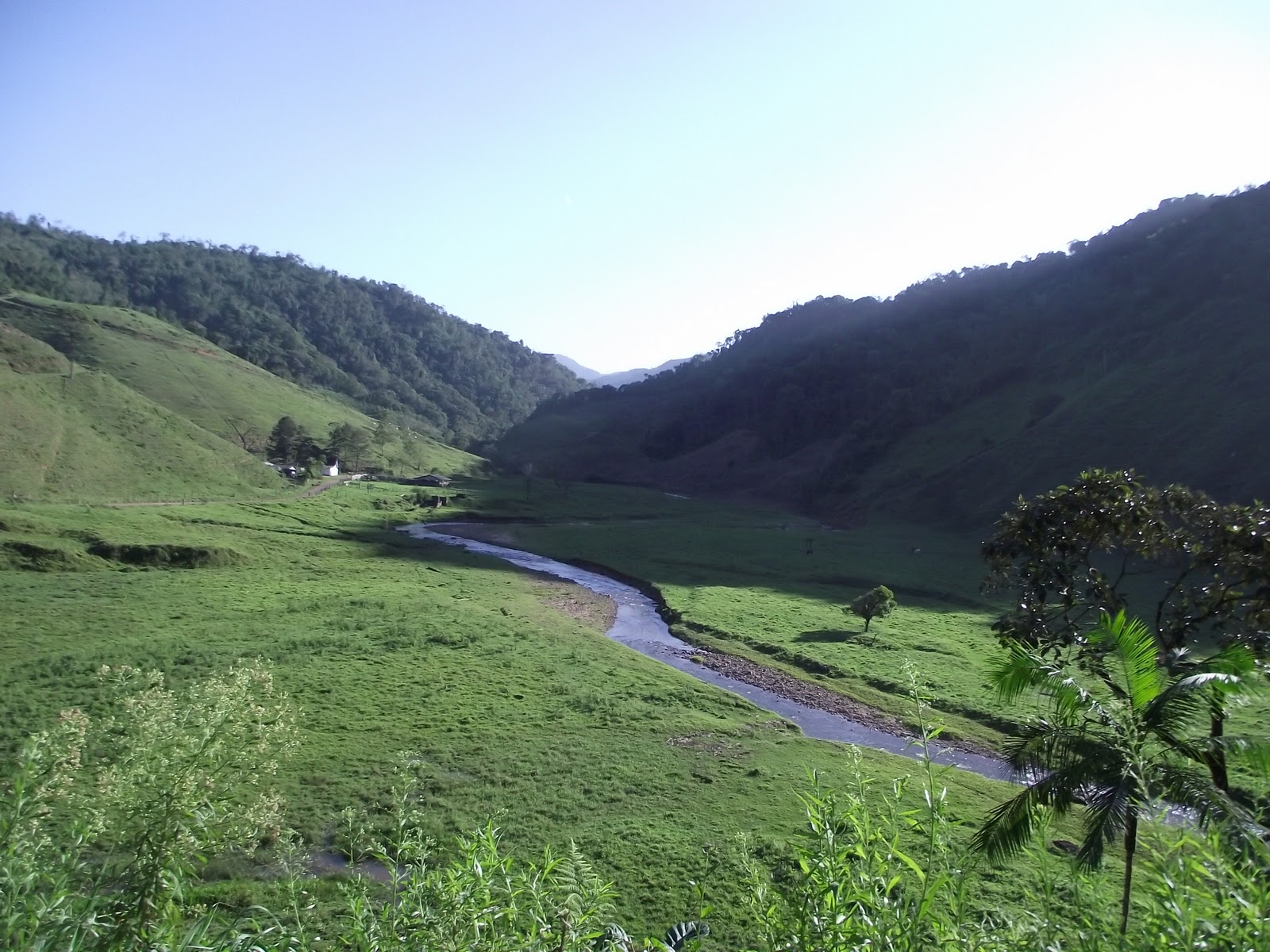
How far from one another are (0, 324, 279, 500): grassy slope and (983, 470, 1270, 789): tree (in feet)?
253

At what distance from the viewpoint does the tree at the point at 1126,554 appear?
510 inches

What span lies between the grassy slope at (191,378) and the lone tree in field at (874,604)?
105720 mm

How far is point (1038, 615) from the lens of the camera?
14.6m

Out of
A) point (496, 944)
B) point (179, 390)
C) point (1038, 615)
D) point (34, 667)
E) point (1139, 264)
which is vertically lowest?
point (34, 667)

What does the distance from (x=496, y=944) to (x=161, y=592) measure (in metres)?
47.1

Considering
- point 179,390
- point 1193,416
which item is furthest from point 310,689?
point 179,390

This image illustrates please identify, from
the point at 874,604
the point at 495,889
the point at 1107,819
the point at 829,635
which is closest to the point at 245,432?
the point at 829,635

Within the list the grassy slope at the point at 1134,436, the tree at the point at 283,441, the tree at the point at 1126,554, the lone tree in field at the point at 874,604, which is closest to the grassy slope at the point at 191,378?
the tree at the point at 283,441

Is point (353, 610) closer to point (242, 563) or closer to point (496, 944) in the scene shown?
point (242, 563)

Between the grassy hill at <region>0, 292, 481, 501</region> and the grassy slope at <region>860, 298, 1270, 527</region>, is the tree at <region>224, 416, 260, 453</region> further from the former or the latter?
the grassy slope at <region>860, 298, 1270, 527</region>

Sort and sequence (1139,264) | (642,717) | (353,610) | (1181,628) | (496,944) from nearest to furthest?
(496,944)
(1181,628)
(642,717)
(353,610)
(1139,264)

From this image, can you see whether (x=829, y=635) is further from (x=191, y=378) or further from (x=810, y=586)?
(x=191, y=378)

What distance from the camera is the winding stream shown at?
27578 millimetres

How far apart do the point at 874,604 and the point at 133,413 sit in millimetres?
85633
